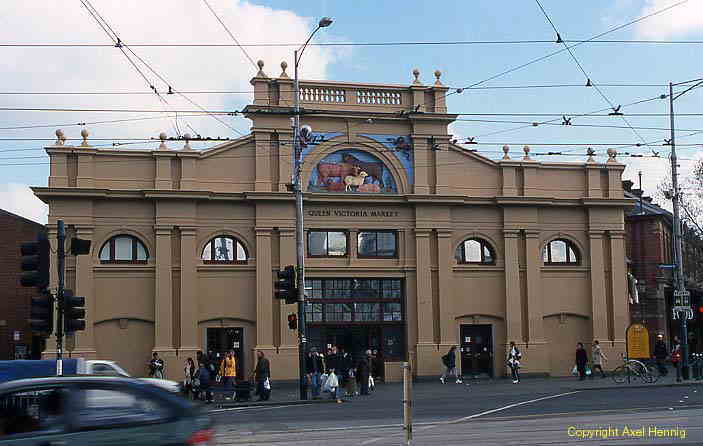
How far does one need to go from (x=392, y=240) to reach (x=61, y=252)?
20.5m

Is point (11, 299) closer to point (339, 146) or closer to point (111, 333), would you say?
point (111, 333)

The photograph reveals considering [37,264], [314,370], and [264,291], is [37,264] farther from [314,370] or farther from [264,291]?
[264,291]

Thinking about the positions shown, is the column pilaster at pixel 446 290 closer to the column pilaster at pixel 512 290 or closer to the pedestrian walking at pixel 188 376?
the column pilaster at pixel 512 290

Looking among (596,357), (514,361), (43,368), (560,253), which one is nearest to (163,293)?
(43,368)

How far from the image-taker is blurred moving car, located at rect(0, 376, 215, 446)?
9172mm

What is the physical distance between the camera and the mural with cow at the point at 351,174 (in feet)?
125

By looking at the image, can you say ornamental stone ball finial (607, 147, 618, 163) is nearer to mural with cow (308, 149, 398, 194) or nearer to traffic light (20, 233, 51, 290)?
mural with cow (308, 149, 398, 194)

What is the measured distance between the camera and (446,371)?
37.5 meters

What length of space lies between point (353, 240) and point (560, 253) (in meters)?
9.78

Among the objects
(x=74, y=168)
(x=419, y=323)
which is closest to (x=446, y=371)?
(x=419, y=323)

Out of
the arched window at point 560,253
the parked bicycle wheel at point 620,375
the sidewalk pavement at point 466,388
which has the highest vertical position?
the arched window at point 560,253

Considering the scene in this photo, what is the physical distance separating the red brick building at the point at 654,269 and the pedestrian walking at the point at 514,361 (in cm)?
1638

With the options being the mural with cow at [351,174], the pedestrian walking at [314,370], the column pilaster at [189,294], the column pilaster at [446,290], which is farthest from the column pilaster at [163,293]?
the column pilaster at [446,290]

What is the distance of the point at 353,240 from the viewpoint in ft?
124
